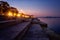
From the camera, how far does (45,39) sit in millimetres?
6812

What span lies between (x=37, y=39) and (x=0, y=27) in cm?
197

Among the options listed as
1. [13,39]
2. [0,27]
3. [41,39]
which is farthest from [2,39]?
[41,39]

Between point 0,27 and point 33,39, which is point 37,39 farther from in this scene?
point 0,27

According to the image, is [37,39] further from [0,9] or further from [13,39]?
[0,9]

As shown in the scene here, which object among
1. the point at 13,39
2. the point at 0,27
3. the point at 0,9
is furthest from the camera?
the point at 0,9

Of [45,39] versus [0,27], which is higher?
[0,27]

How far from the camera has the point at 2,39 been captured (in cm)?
420

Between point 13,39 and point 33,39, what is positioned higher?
point 13,39

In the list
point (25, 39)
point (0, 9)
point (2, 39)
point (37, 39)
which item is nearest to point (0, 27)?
point (25, 39)

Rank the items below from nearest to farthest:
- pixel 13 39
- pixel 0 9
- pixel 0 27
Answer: pixel 13 39, pixel 0 27, pixel 0 9

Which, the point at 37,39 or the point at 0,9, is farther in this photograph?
the point at 0,9

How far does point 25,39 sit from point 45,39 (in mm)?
1040

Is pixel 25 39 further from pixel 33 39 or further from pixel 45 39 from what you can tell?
pixel 45 39

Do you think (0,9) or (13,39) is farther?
(0,9)
